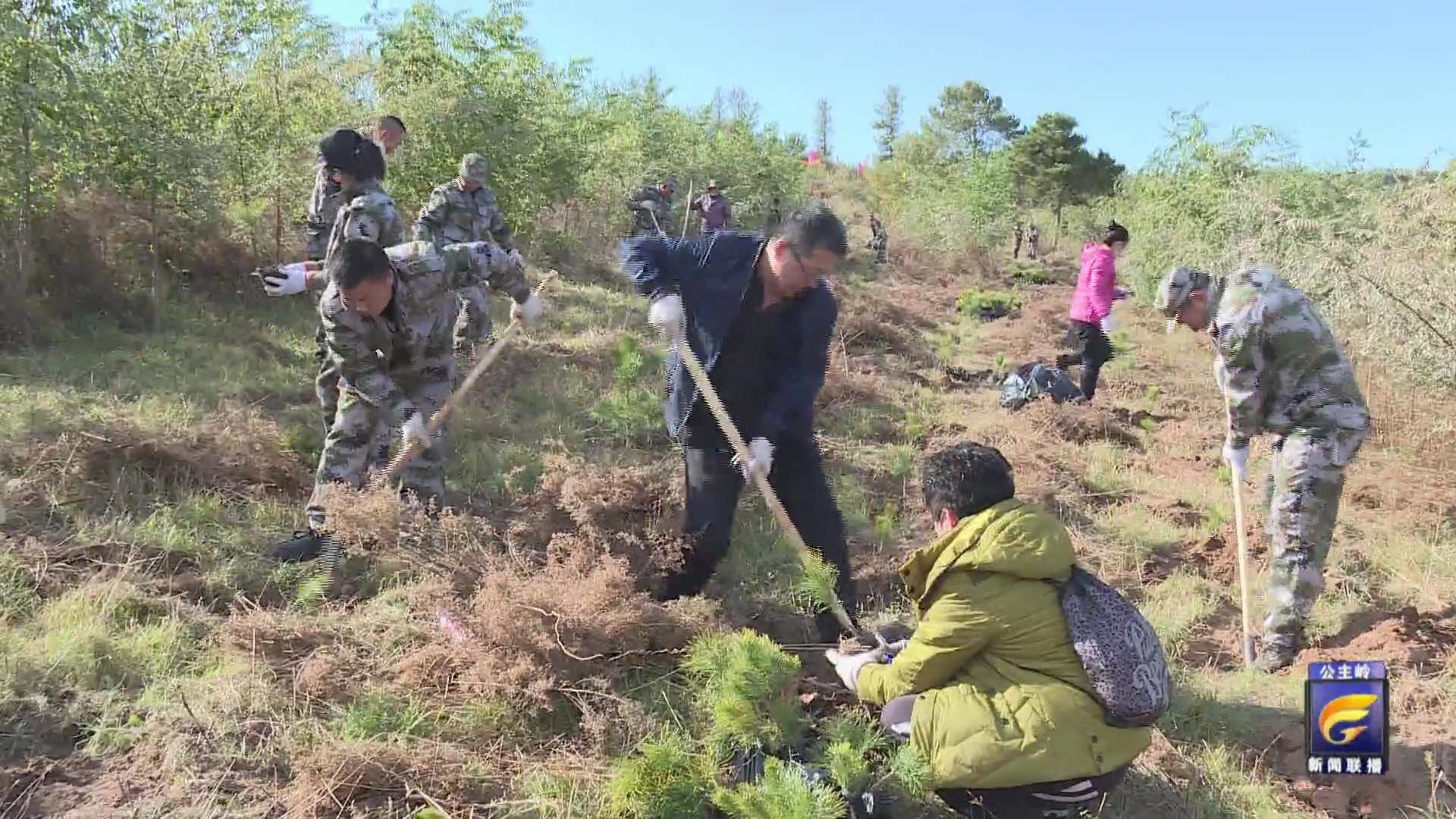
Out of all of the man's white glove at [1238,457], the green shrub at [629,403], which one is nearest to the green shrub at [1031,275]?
the green shrub at [629,403]

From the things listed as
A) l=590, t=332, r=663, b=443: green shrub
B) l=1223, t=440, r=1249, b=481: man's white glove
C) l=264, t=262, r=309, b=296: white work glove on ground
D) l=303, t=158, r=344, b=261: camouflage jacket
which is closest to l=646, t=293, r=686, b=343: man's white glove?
l=264, t=262, r=309, b=296: white work glove on ground

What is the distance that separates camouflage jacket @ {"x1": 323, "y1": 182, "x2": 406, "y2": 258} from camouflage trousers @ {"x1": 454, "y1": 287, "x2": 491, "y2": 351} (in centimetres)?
185

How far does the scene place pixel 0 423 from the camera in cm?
411

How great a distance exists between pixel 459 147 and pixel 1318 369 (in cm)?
775

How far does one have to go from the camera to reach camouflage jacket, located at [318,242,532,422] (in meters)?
3.71

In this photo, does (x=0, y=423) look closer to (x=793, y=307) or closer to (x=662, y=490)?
(x=662, y=490)

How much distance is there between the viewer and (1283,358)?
3.58 metres

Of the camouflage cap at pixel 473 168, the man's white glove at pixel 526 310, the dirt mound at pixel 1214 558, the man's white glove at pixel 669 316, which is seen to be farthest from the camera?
the camouflage cap at pixel 473 168

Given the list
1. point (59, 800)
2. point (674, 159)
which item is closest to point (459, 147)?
point (59, 800)

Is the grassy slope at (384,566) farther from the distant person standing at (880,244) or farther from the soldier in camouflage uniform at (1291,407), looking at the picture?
the distant person standing at (880,244)

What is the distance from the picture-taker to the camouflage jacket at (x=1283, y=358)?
3.52m

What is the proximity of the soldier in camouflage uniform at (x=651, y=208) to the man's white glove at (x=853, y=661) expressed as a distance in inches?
414

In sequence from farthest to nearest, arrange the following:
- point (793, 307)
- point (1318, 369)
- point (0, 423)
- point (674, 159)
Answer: point (674, 159) → point (0, 423) → point (1318, 369) → point (793, 307)

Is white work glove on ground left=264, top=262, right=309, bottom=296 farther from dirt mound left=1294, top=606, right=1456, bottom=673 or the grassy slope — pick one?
dirt mound left=1294, top=606, right=1456, bottom=673
